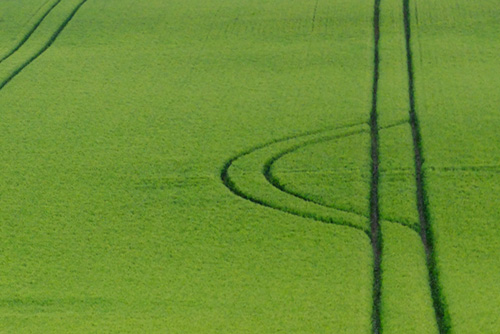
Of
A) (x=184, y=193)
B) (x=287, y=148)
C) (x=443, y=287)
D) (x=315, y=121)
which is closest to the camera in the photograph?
(x=443, y=287)

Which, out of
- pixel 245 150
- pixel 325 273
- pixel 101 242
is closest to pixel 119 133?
pixel 245 150

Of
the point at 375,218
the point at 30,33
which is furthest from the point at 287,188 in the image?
the point at 30,33

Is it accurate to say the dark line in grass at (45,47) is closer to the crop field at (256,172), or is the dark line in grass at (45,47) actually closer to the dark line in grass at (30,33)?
the crop field at (256,172)

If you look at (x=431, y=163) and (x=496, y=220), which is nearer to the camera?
(x=496, y=220)

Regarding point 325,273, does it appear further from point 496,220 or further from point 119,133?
point 119,133

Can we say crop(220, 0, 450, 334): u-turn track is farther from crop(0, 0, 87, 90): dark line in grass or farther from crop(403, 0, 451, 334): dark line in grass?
crop(0, 0, 87, 90): dark line in grass

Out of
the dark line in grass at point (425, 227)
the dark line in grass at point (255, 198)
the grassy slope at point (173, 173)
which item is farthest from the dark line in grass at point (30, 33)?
the dark line in grass at point (425, 227)

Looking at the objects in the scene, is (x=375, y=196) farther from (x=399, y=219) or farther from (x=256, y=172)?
(x=256, y=172)
